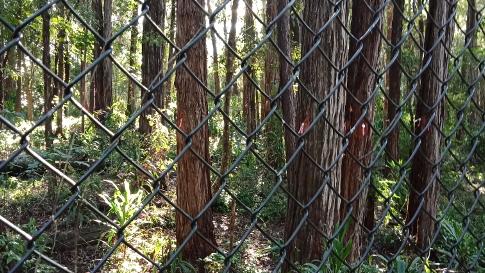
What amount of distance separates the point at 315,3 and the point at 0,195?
21.8 feet

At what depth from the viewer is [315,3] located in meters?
3.84

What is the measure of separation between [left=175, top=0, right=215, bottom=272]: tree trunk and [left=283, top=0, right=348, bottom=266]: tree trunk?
1.82m

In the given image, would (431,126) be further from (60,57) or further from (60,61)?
(60,61)

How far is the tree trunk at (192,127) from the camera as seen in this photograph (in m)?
5.71

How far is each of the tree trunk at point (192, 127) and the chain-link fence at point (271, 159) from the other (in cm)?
2

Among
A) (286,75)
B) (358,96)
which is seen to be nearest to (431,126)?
(358,96)

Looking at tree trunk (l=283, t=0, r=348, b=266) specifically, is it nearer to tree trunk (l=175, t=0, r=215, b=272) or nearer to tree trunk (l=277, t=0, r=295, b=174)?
tree trunk (l=175, t=0, r=215, b=272)

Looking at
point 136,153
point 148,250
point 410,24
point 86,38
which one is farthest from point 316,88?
point 86,38

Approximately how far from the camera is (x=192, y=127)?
6.01 m

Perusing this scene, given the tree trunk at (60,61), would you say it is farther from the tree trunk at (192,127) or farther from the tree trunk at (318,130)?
the tree trunk at (318,130)

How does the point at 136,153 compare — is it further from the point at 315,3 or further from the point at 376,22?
the point at 376,22

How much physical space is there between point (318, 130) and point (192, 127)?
2.45m

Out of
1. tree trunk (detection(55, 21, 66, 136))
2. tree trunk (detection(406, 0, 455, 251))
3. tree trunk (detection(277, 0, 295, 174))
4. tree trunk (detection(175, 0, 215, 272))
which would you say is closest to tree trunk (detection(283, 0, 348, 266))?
tree trunk (detection(406, 0, 455, 251))

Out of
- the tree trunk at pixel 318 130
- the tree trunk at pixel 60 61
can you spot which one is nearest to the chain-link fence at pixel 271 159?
the tree trunk at pixel 318 130
